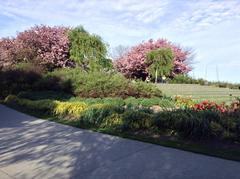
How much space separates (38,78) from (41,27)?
1028 centimetres

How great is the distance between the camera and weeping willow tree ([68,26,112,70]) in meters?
23.1

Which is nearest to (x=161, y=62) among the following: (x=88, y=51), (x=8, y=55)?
(x=88, y=51)

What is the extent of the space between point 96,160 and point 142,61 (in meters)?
23.6

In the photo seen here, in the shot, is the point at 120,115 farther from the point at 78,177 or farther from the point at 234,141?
the point at 78,177

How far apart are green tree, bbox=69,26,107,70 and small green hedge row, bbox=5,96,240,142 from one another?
43.7 feet

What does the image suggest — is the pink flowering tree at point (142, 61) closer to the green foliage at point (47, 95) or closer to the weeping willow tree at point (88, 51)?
the weeping willow tree at point (88, 51)

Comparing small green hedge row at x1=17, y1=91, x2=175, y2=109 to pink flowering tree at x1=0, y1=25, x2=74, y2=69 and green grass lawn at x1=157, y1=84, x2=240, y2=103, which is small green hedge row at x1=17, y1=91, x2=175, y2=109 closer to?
green grass lawn at x1=157, y1=84, x2=240, y2=103

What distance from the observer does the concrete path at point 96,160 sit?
15.3ft

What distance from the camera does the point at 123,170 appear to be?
482 centimetres

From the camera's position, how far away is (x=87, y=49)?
76.0 ft

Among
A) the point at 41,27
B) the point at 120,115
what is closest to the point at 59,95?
the point at 120,115

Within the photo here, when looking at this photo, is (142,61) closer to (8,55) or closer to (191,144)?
(8,55)

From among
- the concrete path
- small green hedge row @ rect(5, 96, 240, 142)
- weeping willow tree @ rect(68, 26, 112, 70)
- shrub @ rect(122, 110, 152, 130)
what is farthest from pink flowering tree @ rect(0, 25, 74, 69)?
the concrete path

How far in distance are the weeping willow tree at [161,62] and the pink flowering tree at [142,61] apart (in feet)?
8.09
